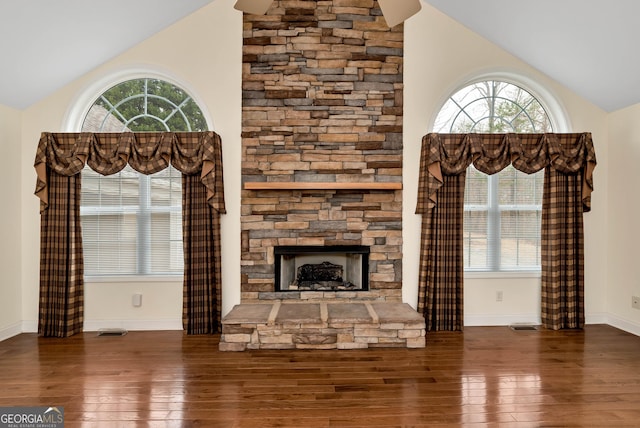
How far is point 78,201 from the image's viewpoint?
3.95 meters

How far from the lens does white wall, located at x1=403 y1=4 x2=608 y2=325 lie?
4.18 meters

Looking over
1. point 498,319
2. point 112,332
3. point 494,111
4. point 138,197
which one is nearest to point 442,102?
point 494,111

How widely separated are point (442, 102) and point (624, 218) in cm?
224

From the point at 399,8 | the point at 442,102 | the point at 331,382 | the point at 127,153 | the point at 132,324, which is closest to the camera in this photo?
the point at 399,8

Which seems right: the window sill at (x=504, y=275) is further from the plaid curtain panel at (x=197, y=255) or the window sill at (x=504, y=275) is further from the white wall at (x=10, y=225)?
the white wall at (x=10, y=225)

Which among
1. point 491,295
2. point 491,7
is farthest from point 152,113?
point 491,295

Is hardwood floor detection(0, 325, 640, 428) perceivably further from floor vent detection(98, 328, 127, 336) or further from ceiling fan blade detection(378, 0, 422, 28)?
ceiling fan blade detection(378, 0, 422, 28)

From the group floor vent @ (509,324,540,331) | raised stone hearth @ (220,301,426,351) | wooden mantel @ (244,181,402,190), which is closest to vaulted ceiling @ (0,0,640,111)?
wooden mantel @ (244,181,402,190)

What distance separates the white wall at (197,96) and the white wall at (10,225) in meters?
0.57

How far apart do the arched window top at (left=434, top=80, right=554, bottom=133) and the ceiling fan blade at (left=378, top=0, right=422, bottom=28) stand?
2.08 m

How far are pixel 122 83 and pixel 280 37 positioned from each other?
176 cm

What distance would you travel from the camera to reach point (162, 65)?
4094 millimetres

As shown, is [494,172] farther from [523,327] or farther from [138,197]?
[138,197]

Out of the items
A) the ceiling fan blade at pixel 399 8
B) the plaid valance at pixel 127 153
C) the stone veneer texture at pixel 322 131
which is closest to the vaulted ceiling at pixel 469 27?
the plaid valance at pixel 127 153
